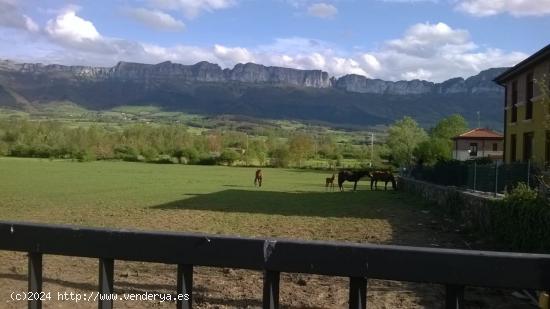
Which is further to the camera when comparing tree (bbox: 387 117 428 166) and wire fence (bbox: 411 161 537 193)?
tree (bbox: 387 117 428 166)

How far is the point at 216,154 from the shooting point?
107688 millimetres

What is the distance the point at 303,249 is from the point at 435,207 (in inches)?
940

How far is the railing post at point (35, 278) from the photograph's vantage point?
3166mm

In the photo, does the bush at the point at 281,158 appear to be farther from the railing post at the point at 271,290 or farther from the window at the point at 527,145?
the railing post at the point at 271,290

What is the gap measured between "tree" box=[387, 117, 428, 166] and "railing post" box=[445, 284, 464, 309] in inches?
3264

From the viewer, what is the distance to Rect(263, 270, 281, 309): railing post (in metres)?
2.84

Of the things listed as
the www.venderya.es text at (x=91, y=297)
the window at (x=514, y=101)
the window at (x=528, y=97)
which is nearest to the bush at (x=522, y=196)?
the www.venderya.es text at (x=91, y=297)

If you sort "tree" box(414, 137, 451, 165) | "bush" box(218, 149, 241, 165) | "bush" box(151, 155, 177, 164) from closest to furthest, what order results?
1. "tree" box(414, 137, 451, 165)
2. "bush" box(218, 149, 241, 165)
3. "bush" box(151, 155, 177, 164)

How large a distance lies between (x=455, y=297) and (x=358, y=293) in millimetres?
449

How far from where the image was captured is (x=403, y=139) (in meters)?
88.8

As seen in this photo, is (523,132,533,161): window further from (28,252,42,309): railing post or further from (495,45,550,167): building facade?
(28,252,42,309): railing post

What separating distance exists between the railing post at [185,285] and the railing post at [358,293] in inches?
32.5

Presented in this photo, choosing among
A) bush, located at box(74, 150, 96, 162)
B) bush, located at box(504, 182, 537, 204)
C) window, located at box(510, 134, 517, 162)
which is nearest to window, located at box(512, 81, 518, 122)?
window, located at box(510, 134, 517, 162)

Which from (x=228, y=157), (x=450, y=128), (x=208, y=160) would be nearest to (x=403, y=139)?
(x=450, y=128)
